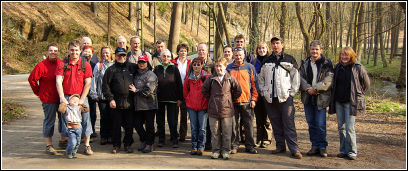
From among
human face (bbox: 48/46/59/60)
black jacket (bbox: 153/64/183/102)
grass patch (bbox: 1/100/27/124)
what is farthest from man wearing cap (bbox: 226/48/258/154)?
grass patch (bbox: 1/100/27/124)

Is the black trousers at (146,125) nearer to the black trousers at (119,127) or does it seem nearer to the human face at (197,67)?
the black trousers at (119,127)

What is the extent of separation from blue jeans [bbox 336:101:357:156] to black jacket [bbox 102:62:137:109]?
335 centimetres

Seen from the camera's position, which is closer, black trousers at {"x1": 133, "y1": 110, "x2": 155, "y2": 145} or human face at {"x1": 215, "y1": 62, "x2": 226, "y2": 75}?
human face at {"x1": 215, "y1": 62, "x2": 226, "y2": 75}

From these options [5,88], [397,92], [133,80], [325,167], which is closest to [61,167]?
[133,80]

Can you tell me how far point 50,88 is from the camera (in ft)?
18.4

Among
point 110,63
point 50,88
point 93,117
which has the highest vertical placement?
point 110,63

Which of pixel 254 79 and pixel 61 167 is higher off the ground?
pixel 254 79

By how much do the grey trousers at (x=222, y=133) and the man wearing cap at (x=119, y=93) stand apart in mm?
1384

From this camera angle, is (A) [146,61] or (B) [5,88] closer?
(A) [146,61]

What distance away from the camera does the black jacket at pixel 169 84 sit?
605 centimetres

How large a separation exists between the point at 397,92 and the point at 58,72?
16.7 metres

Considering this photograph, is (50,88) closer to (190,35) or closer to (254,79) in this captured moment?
(254,79)

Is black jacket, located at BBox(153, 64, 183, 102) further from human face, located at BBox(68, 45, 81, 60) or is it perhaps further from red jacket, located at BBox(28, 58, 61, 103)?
red jacket, located at BBox(28, 58, 61, 103)

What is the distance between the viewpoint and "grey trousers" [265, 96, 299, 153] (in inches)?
220
